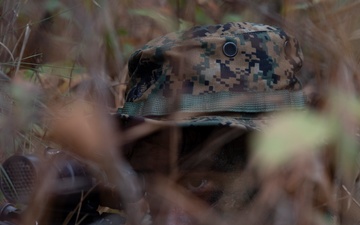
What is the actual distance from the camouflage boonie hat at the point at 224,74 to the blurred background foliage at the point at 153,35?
4cm

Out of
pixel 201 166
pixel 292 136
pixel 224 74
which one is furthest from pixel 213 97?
pixel 292 136

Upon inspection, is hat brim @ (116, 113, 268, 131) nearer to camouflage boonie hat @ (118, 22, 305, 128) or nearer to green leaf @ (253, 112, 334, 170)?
camouflage boonie hat @ (118, 22, 305, 128)

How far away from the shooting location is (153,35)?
1.86m

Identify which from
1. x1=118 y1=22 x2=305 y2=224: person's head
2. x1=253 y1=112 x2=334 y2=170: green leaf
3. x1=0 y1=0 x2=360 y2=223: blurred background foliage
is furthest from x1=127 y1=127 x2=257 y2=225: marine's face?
x1=253 y1=112 x2=334 y2=170: green leaf

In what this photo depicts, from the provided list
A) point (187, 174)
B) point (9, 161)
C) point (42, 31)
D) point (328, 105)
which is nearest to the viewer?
point (328, 105)

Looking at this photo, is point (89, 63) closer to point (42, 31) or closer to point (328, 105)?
point (328, 105)

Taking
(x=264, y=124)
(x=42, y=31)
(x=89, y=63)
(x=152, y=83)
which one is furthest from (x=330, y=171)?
(x=42, y=31)

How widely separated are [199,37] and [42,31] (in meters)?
0.44

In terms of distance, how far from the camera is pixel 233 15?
1374 millimetres

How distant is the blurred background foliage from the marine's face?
15cm

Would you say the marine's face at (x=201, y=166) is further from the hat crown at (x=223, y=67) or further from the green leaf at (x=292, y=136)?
the green leaf at (x=292, y=136)

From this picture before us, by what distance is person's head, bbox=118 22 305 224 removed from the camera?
1157mm

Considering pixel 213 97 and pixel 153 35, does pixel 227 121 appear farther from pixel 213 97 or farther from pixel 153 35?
pixel 153 35

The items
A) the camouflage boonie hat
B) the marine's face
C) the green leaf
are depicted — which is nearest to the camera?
the green leaf
